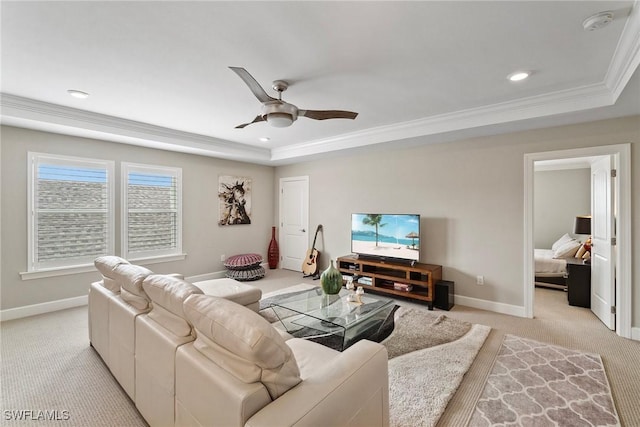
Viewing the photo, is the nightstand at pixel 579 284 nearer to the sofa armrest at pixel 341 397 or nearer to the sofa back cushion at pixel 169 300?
the sofa armrest at pixel 341 397

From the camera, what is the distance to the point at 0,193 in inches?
131

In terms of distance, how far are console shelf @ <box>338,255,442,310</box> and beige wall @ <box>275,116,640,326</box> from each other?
0.40m

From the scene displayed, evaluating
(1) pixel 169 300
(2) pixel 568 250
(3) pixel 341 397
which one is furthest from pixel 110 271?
(2) pixel 568 250

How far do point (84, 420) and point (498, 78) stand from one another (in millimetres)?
4045

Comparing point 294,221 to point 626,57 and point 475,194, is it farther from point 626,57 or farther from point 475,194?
point 626,57

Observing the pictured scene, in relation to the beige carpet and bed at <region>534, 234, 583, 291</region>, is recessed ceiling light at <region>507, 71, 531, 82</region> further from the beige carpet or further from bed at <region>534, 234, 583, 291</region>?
bed at <region>534, 234, 583, 291</region>

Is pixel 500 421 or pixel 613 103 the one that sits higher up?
pixel 613 103

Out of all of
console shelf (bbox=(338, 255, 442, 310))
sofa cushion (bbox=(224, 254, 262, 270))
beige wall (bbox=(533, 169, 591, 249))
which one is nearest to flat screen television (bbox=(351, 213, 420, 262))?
console shelf (bbox=(338, 255, 442, 310))

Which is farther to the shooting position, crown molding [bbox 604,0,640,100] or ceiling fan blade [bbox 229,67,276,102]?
ceiling fan blade [bbox 229,67,276,102]

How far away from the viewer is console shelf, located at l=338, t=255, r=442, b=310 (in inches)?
151

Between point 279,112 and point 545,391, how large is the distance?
2909mm

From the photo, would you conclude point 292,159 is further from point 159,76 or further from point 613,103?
point 613,103

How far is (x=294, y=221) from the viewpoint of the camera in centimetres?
608

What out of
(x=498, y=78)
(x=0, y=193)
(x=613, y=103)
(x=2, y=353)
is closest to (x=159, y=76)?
(x=0, y=193)
